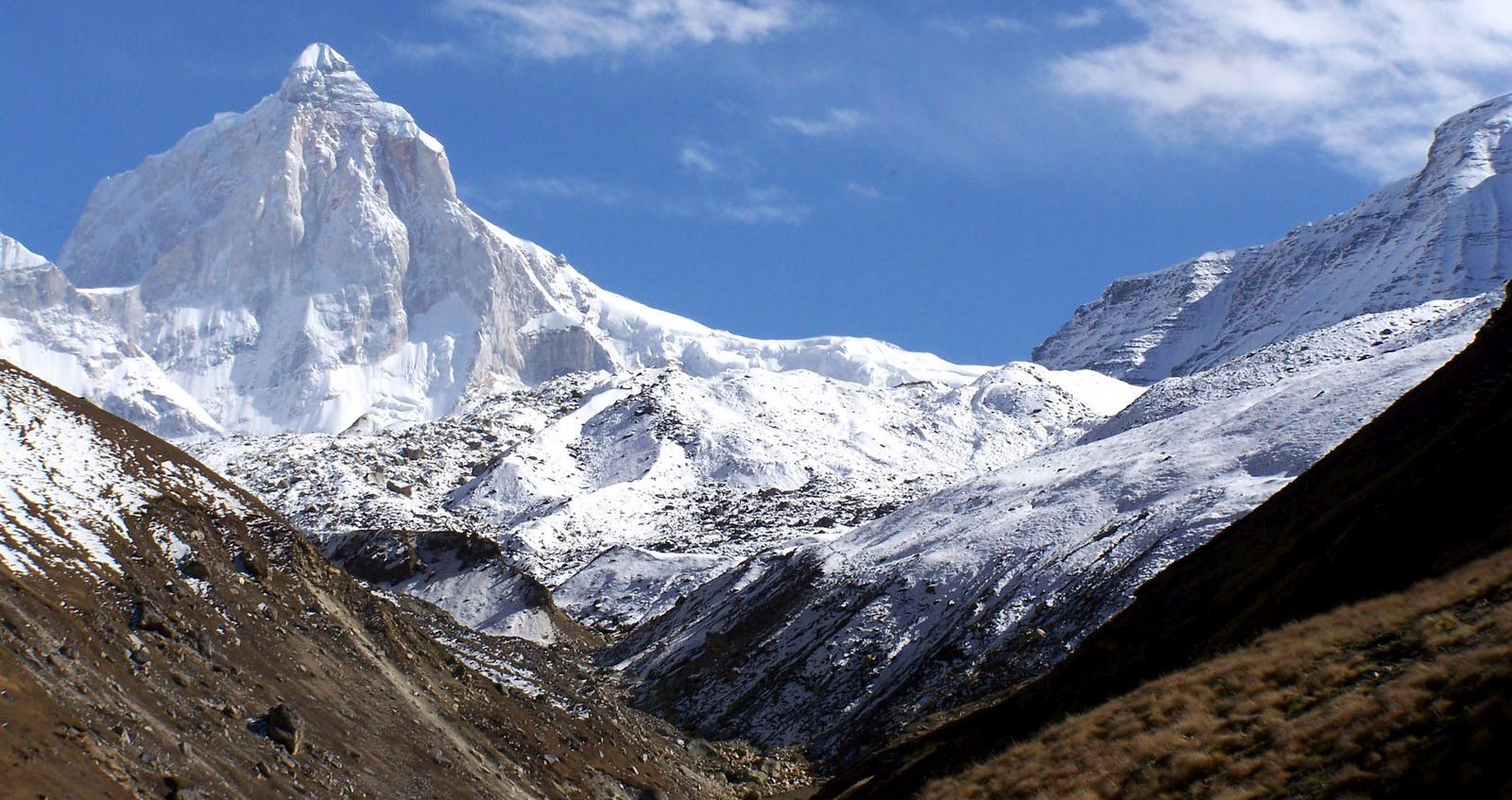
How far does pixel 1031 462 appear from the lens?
5276 inches

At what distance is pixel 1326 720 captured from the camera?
72.5 ft

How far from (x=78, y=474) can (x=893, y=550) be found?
66.4m

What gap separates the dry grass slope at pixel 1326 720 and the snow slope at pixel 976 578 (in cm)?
4795

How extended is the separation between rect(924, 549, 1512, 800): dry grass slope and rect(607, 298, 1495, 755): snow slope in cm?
4795

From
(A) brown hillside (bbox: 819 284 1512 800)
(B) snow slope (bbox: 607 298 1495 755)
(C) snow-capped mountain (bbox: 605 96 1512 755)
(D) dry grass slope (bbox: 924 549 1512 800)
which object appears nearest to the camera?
(D) dry grass slope (bbox: 924 549 1512 800)

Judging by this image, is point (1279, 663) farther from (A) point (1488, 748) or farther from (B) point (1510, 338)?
(B) point (1510, 338)

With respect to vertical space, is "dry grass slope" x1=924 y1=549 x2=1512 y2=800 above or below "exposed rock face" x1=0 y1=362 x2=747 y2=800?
below

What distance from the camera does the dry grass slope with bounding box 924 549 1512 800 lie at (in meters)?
19.3

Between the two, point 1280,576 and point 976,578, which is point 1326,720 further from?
point 976,578

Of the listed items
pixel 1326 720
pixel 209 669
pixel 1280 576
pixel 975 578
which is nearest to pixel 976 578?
pixel 975 578

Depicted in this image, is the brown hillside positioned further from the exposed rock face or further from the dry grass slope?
the exposed rock face

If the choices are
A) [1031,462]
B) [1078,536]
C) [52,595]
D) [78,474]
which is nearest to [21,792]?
[52,595]

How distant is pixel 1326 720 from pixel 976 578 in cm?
7421

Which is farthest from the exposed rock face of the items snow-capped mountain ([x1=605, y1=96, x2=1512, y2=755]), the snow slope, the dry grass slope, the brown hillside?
the dry grass slope
